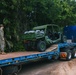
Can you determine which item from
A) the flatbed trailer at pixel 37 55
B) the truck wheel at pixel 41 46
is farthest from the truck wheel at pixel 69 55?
the truck wheel at pixel 41 46

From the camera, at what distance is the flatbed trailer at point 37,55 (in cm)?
939

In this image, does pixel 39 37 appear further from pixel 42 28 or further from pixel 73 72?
pixel 73 72

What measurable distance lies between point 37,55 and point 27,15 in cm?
954

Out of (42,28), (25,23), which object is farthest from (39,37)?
(25,23)

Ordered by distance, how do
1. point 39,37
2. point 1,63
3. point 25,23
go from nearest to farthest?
Result: 1. point 1,63
2. point 39,37
3. point 25,23

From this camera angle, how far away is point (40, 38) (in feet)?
45.0

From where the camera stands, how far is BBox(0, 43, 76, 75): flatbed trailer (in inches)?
370

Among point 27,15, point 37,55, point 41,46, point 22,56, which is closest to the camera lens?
point 22,56

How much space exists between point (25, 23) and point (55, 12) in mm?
3200

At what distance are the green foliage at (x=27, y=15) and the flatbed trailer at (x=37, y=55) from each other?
3.93m

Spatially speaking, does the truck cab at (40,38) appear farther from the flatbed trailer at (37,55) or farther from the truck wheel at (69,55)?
the truck wheel at (69,55)

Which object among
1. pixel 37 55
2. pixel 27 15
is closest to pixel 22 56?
pixel 37 55

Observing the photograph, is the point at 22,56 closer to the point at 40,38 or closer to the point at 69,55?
the point at 40,38

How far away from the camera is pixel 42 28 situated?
14.5 meters
